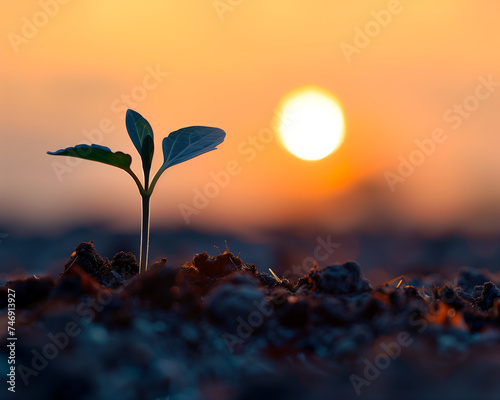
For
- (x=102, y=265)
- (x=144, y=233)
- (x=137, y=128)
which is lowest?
(x=102, y=265)

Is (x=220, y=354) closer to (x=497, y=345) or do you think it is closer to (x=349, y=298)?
(x=349, y=298)

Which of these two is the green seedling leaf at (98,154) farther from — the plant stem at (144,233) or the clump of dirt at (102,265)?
the clump of dirt at (102,265)

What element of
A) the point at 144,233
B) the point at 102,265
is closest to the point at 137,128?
the point at 144,233

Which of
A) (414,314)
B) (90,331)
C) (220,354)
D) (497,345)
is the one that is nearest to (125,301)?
(90,331)

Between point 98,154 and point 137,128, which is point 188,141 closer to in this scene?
point 137,128

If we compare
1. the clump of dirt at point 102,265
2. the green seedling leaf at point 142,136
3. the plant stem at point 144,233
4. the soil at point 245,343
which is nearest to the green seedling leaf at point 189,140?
the green seedling leaf at point 142,136

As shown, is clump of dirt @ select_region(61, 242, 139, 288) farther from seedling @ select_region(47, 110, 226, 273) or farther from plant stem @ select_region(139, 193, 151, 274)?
seedling @ select_region(47, 110, 226, 273)

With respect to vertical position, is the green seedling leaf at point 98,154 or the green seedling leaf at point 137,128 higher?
the green seedling leaf at point 137,128
